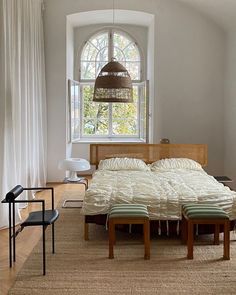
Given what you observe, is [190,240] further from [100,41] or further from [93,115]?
[100,41]

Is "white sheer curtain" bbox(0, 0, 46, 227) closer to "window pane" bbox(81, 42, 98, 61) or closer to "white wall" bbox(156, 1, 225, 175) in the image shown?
"window pane" bbox(81, 42, 98, 61)

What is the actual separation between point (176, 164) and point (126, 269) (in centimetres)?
259

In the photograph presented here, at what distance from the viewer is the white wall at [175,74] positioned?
22.3ft

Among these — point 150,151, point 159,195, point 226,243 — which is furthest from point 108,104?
point 226,243

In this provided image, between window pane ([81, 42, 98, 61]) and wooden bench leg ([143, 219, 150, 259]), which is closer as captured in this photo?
wooden bench leg ([143, 219, 150, 259])

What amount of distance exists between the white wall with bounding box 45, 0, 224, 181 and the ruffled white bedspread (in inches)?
102

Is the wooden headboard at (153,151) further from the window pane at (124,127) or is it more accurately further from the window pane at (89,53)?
the window pane at (89,53)

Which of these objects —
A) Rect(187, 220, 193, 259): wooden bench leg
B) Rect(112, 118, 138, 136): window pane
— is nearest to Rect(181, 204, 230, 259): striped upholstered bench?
Rect(187, 220, 193, 259): wooden bench leg

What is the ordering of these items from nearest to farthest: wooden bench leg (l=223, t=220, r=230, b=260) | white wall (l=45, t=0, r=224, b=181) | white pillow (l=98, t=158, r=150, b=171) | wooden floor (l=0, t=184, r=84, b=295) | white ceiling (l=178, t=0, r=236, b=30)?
wooden floor (l=0, t=184, r=84, b=295)
wooden bench leg (l=223, t=220, r=230, b=260)
white pillow (l=98, t=158, r=150, b=171)
white ceiling (l=178, t=0, r=236, b=30)
white wall (l=45, t=0, r=224, b=181)

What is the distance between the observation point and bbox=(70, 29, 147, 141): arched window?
779cm

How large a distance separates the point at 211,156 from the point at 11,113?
13.2ft

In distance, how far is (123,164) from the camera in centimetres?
543

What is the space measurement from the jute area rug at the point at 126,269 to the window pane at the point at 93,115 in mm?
4218

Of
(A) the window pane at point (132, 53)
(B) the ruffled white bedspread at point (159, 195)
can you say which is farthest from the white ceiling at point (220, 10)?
(B) the ruffled white bedspread at point (159, 195)
